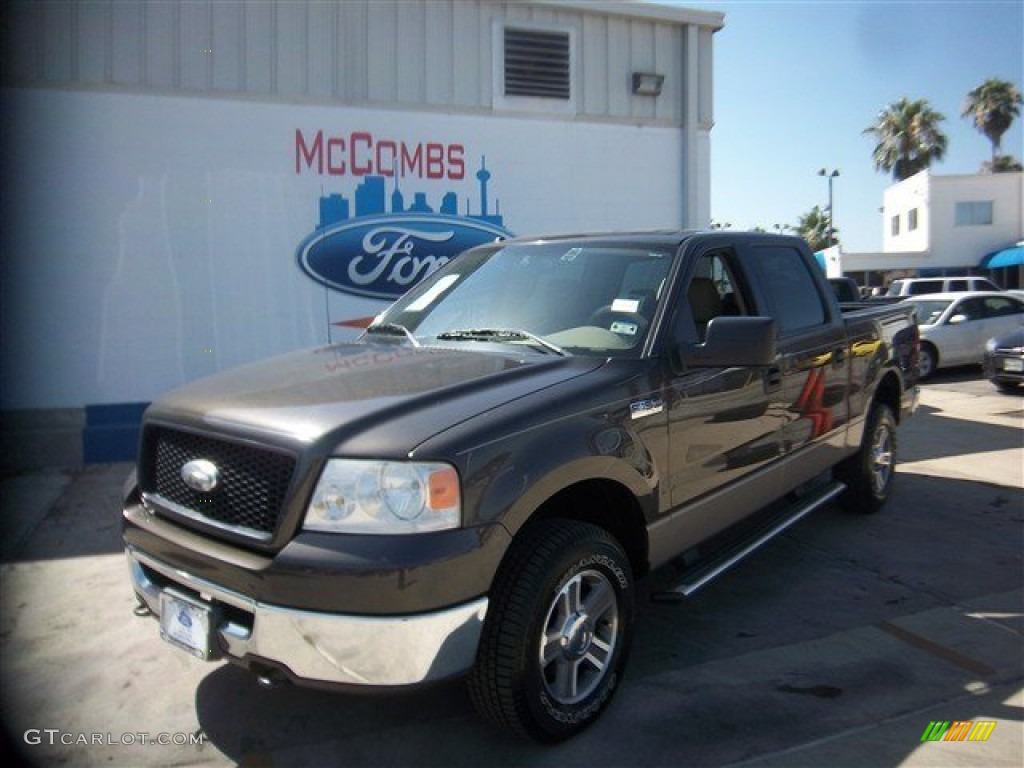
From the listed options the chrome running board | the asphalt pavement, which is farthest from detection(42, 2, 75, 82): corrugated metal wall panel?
the chrome running board

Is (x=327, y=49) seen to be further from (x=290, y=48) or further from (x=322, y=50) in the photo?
(x=290, y=48)

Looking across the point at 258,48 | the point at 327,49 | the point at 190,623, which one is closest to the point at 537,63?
the point at 327,49

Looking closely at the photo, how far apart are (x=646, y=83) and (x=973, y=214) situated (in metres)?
34.1

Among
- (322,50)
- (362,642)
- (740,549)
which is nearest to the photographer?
(362,642)

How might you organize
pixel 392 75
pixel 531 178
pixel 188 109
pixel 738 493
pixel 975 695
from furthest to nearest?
pixel 531 178
pixel 392 75
pixel 188 109
pixel 738 493
pixel 975 695

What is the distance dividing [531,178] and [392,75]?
181 centimetres

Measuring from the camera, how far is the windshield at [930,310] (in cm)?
1501

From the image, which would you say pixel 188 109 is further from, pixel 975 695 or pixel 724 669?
pixel 975 695

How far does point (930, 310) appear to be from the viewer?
1528 centimetres

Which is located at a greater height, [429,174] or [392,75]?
[392,75]

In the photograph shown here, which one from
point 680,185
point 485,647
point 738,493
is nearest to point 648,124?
point 680,185

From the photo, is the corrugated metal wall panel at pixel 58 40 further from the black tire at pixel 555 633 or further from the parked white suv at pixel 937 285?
the parked white suv at pixel 937 285

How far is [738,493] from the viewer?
13.1 ft

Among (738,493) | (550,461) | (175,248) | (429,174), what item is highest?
(429,174)
